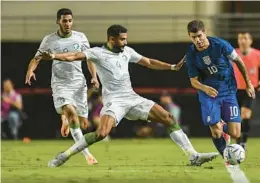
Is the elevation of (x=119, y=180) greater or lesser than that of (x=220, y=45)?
lesser

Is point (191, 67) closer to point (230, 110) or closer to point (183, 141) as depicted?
point (230, 110)

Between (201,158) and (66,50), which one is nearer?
(201,158)

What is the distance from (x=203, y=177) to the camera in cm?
1005

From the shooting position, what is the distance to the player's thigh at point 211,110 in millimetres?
11500

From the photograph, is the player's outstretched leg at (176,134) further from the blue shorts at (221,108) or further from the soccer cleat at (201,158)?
the blue shorts at (221,108)

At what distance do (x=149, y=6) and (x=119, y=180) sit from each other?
50.2 ft

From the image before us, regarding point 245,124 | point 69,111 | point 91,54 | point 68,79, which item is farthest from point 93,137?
point 245,124

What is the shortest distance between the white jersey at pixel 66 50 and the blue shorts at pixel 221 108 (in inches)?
99.7

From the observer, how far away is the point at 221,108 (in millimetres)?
11703

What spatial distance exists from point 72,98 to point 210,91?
2740 mm

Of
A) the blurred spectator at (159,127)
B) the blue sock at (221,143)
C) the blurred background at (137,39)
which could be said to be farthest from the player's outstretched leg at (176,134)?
the blurred spectator at (159,127)

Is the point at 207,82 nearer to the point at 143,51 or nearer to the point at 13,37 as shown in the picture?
the point at 143,51

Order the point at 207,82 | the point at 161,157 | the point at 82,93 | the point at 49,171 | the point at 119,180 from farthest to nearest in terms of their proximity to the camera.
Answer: the point at 161,157 → the point at 82,93 → the point at 207,82 → the point at 49,171 → the point at 119,180

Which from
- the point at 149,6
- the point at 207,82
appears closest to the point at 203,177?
the point at 207,82
